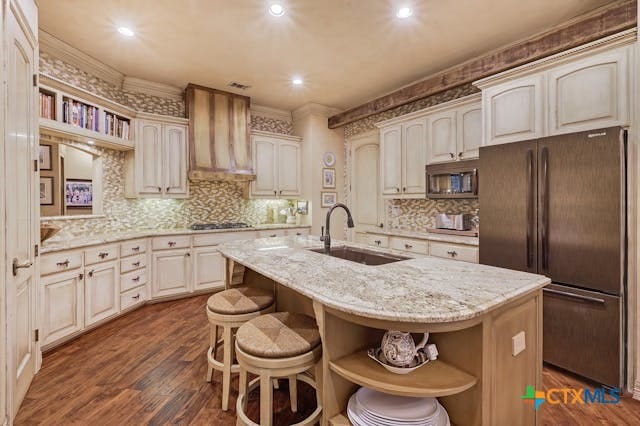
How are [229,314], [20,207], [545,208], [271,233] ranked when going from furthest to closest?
[271,233]
[545,208]
[229,314]
[20,207]

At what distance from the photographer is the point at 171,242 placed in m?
3.91

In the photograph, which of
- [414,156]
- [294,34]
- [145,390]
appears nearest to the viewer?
[145,390]

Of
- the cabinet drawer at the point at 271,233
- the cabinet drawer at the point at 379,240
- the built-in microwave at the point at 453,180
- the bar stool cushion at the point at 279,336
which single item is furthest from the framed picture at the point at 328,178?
the bar stool cushion at the point at 279,336

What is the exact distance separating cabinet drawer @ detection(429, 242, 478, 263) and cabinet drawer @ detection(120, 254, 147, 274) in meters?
3.40

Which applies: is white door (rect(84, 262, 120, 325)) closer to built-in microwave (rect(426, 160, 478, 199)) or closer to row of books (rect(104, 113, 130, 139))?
row of books (rect(104, 113, 130, 139))

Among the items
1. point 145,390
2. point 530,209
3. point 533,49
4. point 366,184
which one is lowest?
point 145,390

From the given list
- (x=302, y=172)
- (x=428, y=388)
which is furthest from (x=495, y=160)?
(x=302, y=172)

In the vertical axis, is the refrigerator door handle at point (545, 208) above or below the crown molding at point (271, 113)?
below

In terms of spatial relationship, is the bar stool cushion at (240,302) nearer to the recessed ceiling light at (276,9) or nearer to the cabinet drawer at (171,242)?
the cabinet drawer at (171,242)

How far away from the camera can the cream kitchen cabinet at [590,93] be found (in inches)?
81.0

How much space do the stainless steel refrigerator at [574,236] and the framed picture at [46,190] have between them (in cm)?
441

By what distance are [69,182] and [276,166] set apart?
2.68 meters

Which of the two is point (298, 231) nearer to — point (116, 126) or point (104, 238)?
point (104, 238)

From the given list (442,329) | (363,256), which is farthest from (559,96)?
(442,329)
